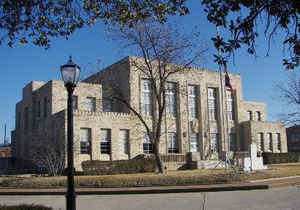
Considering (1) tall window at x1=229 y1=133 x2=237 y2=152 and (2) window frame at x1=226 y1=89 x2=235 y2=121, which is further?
(2) window frame at x1=226 y1=89 x2=235 y2=121

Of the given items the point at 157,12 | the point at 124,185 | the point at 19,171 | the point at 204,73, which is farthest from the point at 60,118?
the point at 157,12

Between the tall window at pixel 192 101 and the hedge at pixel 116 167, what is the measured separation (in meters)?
12.8

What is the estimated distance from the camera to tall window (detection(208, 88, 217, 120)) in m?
43.2

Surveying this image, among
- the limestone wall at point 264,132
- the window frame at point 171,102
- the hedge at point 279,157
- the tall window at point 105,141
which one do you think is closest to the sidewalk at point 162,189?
the tall window at point 105,141

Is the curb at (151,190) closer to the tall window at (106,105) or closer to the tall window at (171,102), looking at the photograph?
the tall window at (106,105)

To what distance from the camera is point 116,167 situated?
28125mm

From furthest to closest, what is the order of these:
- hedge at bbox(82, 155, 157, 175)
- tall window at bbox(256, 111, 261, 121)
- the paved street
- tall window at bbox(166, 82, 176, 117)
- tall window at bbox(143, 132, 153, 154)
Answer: tall window at bbox(256, 111, 261, 121), tall window at bbox(166, 82, 176, 117), tall window at bbox(143, 132, 153, 154), hedge at bbox(82, 155, 157, 175), the paved street

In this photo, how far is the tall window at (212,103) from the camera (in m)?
43.2

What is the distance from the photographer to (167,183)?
18.7 m

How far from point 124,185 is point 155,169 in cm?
1166

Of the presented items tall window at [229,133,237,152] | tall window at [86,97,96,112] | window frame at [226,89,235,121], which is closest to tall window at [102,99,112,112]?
tall window at [86,97,96,112]

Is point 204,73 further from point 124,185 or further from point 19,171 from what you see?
point 124,185

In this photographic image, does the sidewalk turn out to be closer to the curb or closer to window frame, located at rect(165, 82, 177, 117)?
the curb

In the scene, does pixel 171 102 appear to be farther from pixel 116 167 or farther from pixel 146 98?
pixel 116 167
